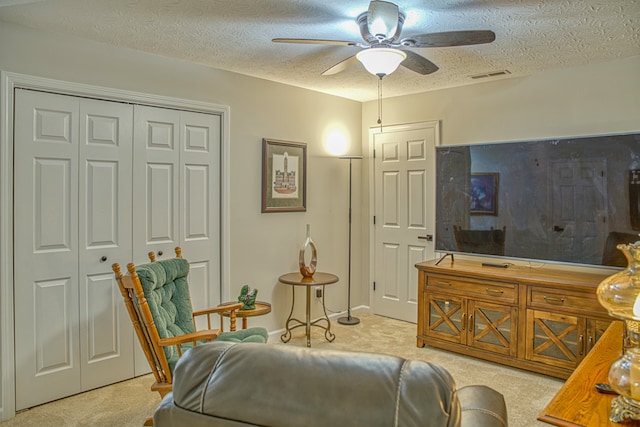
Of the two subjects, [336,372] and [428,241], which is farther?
[428,241]

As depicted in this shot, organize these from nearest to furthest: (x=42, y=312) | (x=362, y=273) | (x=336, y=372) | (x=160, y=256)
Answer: (x=336, y=372) < (x=42, y=312) < (x=160, y=256) < (x=362, y=273)

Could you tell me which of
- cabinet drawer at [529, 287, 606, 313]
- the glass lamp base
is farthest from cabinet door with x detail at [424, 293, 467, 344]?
the glass lamp base

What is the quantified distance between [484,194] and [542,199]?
1.49ft

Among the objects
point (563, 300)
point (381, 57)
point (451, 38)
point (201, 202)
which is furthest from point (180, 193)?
point (563, 300)

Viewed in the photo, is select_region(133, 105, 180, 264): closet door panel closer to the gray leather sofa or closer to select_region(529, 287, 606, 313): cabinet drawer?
the gray leather sofa

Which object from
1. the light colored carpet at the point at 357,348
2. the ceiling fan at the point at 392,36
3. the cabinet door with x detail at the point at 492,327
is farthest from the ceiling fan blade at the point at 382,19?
the light colored carpet at the point at 357,348

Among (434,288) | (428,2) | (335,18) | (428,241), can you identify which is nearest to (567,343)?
(434,288)

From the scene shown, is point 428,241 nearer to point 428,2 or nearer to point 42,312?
point 428,2

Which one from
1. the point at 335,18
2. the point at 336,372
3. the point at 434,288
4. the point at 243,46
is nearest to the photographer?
the point at 336,372

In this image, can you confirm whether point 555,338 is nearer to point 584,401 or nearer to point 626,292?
point 584,401

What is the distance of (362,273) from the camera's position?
5.23m

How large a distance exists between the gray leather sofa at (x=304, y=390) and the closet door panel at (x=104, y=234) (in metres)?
2.40

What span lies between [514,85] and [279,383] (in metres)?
3.87

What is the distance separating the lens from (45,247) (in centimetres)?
295
